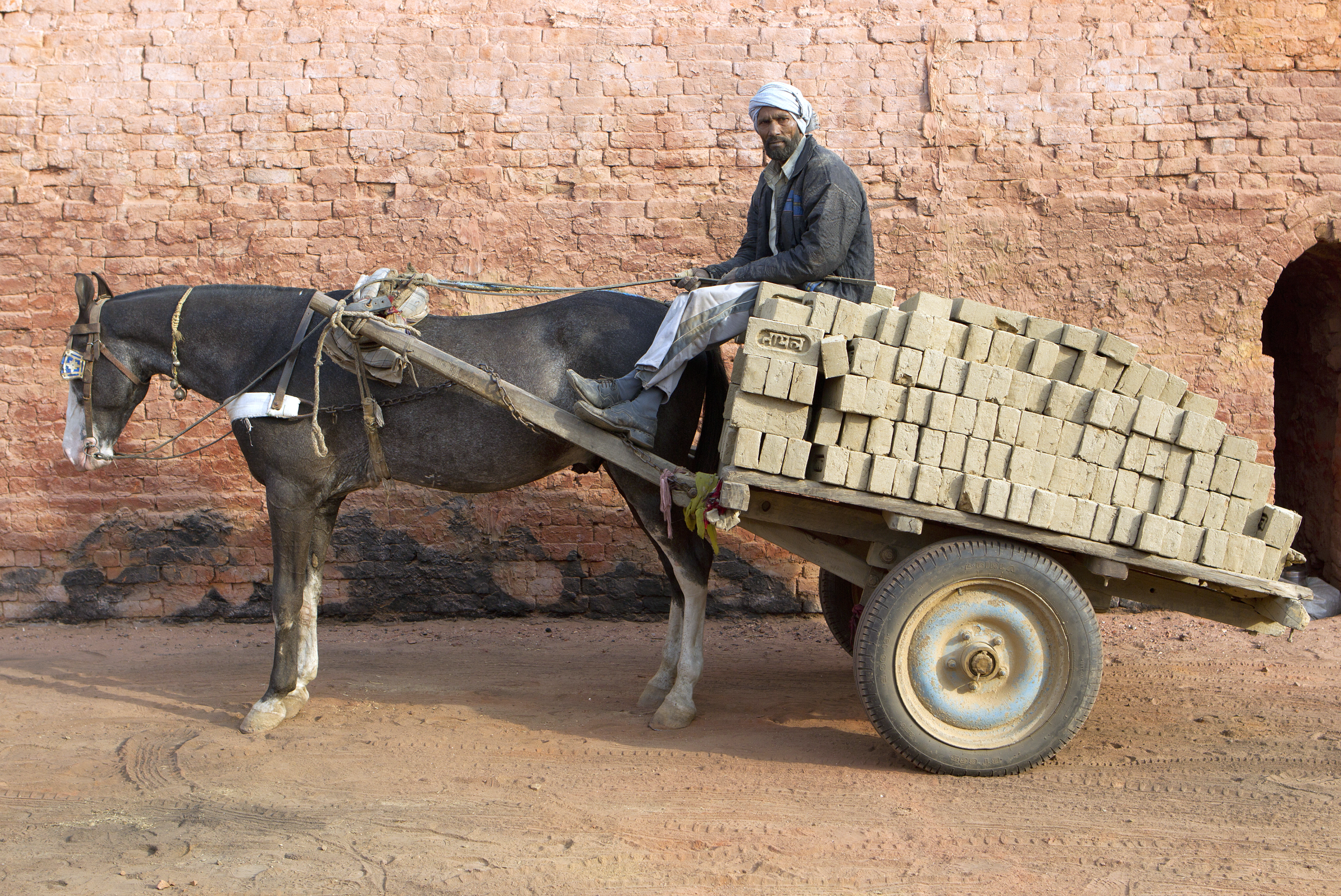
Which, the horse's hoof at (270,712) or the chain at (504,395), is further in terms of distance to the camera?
the horse's hoof at (270,712)

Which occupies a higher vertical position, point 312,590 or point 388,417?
point 388,417

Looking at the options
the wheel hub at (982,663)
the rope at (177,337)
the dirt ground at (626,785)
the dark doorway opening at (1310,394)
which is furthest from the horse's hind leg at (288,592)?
the dark doorway opening at (1310,394)

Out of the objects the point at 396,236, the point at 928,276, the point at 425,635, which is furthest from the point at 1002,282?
the point at 425,635

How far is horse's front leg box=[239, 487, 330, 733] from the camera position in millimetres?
4559

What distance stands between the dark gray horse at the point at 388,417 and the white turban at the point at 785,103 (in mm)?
1036

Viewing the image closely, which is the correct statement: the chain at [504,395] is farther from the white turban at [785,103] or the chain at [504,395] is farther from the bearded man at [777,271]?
the white turban at [785,103]

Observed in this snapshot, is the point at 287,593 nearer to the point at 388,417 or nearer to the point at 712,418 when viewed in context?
the point at 388,417

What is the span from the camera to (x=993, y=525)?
3.67 m

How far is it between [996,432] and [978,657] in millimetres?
883

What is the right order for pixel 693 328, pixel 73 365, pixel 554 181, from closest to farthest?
pixel 693 328
pixel 73 365
pixel 554 181

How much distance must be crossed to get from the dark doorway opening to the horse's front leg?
244 inches

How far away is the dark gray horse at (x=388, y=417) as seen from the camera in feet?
14.8

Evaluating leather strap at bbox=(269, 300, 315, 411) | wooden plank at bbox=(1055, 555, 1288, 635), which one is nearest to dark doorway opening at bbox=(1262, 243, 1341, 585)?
wooden plank at bbox=(1055, 555, 1288, 635)

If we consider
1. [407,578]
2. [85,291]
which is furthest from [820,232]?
[407,578]
